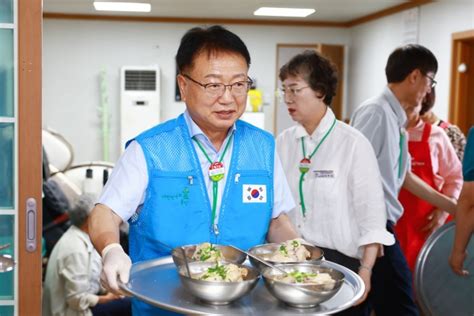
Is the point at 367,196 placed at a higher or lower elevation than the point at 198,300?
higher

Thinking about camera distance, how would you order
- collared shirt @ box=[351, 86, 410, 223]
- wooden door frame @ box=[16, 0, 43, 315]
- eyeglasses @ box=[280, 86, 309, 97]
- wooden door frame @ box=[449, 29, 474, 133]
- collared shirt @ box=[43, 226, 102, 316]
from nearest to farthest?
wooden door frame @ box=[16, 0, 43, 315] → eyeglasses @ box=[280, 86, 309, 97] → collared shirt @ box=[351, 86, 410, 223] → collared shirt @ box=[43, 226, 102, 316] → wooden door frame @ box=[449, 29, 474, 133]

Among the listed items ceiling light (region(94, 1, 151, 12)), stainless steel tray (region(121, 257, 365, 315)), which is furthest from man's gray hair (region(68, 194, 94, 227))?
ceiling light (region(94, 1, 151, 12))

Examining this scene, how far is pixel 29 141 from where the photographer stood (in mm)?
2164

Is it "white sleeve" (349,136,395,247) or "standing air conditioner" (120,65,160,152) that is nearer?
"white sleeve" (349,136,395,247)

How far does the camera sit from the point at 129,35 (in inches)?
343

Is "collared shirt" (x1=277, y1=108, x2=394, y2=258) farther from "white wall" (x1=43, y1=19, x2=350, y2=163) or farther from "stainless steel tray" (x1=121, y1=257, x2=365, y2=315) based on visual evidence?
"white wall" (x1=43, y1=19, x2=350, y2=163)

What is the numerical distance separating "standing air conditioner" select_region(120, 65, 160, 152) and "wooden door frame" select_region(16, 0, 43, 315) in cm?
623

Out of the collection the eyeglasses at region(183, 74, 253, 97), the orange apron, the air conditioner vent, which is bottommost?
the orange apron

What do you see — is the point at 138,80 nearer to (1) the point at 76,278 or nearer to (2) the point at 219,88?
(1) the point at 76,278

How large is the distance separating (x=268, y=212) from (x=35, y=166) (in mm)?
815

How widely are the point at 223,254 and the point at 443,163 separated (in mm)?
2626

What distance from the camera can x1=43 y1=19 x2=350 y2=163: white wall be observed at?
860cm

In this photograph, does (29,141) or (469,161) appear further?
(469,161)

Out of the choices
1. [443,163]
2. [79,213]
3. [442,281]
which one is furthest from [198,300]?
[443,163]
